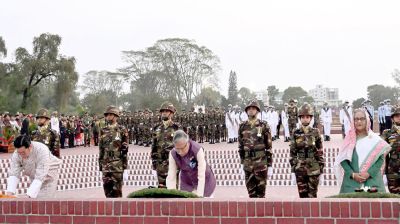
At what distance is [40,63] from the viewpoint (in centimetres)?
3331

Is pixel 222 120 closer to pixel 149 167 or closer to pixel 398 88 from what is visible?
pixel 149 167

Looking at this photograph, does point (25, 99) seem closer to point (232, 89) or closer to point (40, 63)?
point (40, 63)

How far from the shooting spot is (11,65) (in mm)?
33281

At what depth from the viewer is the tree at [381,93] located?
2410 inches

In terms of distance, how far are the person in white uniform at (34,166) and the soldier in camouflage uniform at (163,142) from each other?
8.34ft

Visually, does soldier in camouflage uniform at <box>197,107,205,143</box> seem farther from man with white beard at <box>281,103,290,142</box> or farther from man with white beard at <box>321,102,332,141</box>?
man with white beard at <box>321,102,332,141</box>

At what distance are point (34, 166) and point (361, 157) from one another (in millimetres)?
3609

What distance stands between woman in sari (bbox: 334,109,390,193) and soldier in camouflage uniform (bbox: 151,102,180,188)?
3405 millimetres

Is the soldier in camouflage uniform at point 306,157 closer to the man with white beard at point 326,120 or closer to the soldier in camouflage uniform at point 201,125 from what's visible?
the man with white beard at point 326,120

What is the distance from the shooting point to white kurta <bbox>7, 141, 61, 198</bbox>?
5.37m

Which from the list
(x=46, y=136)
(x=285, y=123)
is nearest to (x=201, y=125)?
(x=285, y=123)

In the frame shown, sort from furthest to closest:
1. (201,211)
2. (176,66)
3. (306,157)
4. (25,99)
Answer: (176,66) < (25,99) < (306,157) < (201,211)

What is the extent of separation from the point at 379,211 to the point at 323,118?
18348 mm

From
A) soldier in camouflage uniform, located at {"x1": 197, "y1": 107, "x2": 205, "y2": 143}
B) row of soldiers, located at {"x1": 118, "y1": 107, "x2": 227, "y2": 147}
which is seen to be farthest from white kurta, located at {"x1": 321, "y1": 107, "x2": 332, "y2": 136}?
soldier in camouflage uniform, located at {"x1": 197, "y1": 107, "x2": 205, "y2": 143}
